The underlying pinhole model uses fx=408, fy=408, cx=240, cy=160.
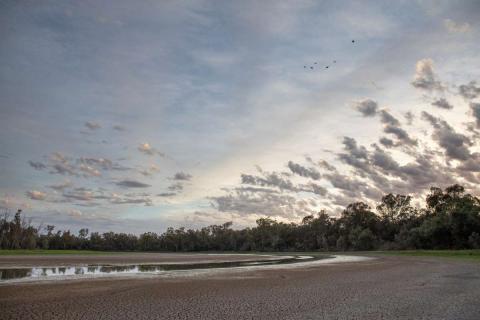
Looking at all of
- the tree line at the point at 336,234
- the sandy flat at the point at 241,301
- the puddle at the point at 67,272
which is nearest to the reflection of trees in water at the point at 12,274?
the puddle at the point at 67,272

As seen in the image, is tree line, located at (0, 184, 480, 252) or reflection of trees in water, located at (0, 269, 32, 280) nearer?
reflection of trees in water, located at (0, 269, 32, 280)

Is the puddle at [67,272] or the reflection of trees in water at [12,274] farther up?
the reflection of trees in water at [12,274]

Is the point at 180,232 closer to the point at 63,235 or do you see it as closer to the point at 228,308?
the point at 63,235

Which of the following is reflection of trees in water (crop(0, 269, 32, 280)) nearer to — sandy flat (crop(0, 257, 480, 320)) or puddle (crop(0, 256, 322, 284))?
puddle (crop(0, 256, 322, 284))

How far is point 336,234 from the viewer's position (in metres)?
152

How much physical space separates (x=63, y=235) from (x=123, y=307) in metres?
185

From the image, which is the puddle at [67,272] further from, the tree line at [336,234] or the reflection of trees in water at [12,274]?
the tree line at [336,234]

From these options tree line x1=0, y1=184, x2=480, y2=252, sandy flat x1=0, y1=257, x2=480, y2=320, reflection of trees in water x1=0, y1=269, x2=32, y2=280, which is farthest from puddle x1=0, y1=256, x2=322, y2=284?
tree line x1=0, y1=184, x2=480, y2=252

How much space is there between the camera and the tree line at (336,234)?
3939 inches

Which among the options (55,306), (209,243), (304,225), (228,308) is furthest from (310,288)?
(209,243)

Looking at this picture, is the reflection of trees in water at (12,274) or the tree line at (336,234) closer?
the reflection of trees in water at (12,274)

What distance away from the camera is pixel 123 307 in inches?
603

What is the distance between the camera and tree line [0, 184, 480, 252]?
100 m

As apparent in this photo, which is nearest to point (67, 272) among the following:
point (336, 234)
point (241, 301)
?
point (241, 301)
